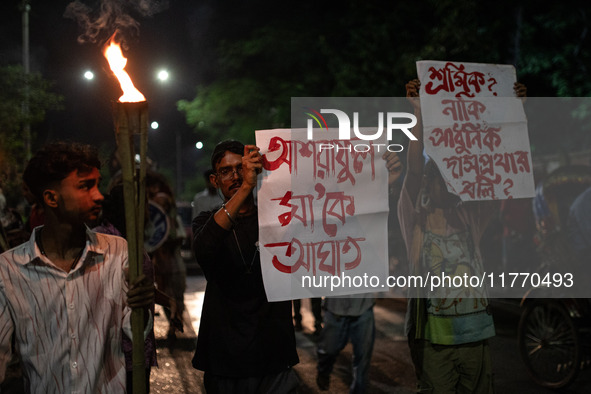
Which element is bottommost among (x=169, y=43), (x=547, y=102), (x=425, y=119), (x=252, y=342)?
(x=252, y=342)

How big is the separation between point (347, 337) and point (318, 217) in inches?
103

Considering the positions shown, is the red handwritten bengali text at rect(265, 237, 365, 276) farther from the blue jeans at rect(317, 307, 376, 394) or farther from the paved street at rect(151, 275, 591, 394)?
the paved street at rect(151, 275, 591, 394)

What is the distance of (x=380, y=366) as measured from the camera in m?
6.91

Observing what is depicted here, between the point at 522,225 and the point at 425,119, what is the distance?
10.7 m

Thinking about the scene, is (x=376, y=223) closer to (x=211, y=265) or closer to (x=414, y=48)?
(x=211, y=265)

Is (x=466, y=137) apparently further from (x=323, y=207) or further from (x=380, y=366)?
(x=380, y=366)

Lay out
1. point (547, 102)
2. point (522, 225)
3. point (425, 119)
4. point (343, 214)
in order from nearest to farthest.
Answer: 1. point (343, 214)
2. point (425, 119)
3. point (522, 225)
4. point (547, 102)

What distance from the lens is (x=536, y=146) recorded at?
15.4m

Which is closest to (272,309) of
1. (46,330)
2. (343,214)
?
(343,214)

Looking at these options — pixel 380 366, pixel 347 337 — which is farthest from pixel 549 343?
pixel 347 337

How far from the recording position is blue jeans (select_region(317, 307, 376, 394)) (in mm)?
5410

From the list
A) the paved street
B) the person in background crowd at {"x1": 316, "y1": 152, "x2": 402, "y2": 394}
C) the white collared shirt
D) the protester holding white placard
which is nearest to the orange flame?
the white collared shirt

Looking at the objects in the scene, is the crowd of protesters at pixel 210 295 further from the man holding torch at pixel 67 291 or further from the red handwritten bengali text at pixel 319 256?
the red handwritten bengali text at pixel 319 256

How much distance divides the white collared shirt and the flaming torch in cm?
29
